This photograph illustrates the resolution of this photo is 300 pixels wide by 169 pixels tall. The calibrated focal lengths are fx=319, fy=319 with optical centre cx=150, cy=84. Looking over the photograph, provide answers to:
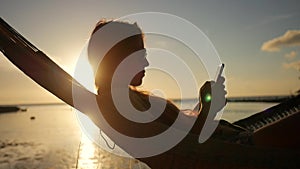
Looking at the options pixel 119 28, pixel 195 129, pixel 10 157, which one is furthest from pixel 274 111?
pixel 10 157

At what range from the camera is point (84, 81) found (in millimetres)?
2096

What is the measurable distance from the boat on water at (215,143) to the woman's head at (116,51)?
0.67 feet

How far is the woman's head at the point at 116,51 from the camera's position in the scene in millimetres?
1897

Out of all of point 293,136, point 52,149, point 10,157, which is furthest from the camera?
point 52,149

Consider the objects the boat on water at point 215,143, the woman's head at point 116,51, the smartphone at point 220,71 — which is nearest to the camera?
→ the boat on water at point 215,143

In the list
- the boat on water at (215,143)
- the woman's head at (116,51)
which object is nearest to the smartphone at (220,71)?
the boat on water at (215,143)

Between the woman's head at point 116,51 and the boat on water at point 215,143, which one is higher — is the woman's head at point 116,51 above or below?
above

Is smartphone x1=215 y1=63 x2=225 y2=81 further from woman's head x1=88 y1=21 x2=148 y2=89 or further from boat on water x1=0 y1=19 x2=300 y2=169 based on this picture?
woman's head x1=88 y1=21 x2=148 y2=89

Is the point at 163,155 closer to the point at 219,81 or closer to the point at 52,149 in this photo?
the point at 219,81

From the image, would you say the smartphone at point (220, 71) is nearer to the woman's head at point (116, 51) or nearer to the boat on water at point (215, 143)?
the boat on water at point (215, 143)

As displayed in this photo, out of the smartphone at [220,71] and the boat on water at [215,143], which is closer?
the boat on water at [215,143]

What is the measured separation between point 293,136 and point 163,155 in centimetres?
74

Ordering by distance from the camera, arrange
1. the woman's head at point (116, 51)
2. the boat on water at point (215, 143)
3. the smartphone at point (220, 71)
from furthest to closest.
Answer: the smartphone at point (220, 71), the woman's head at point (116, 51), the boat on water at point (215, 143)

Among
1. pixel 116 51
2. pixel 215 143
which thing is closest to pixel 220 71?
pixel 215 143
